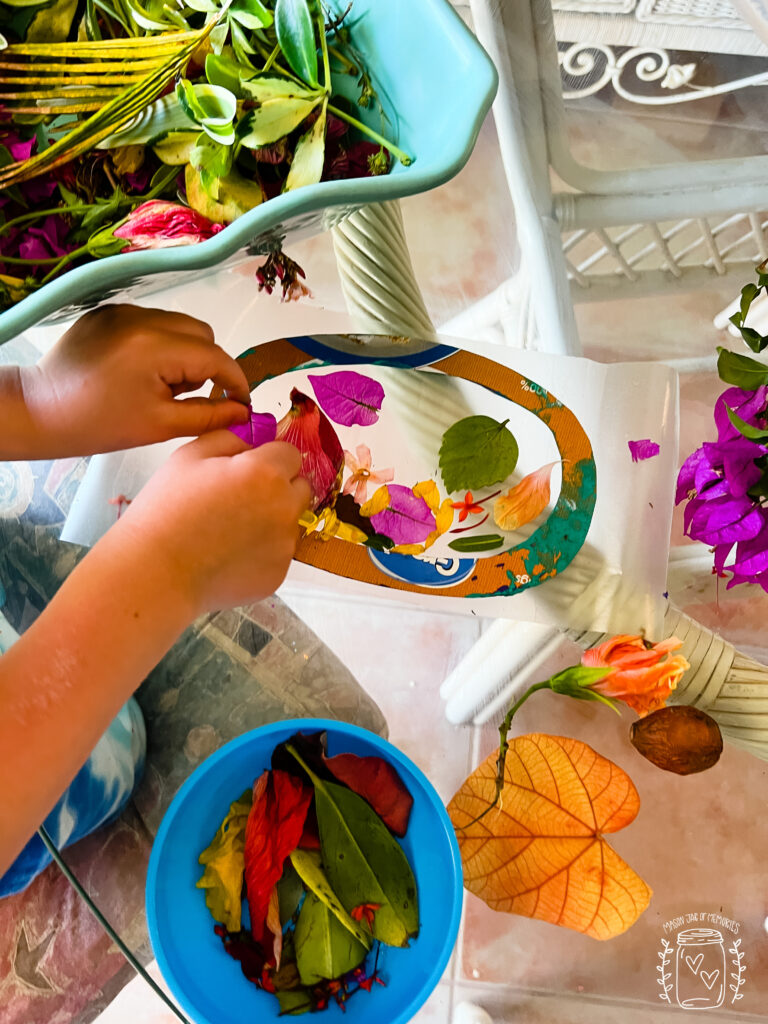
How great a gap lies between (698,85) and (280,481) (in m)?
0.38

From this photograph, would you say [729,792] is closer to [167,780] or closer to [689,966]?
[689,966]

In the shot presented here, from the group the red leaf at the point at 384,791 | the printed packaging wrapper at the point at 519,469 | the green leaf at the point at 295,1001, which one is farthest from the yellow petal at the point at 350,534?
the green leaf at the point at 295,1001

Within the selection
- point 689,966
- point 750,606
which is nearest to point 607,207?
point 750,606

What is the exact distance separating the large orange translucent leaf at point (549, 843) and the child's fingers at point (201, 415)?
21 centimetres

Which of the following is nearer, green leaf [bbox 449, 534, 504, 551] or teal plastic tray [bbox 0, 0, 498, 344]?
teal plastic tray [bbox 0, 0, 498, 344]

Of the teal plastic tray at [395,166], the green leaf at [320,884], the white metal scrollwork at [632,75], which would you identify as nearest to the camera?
the teal plastic tray at [395,166]

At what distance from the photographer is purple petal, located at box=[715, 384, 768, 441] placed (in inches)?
12.3

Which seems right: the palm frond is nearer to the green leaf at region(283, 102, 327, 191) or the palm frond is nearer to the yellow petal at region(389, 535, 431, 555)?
the green leaf at region(283, 102, 327, 191)

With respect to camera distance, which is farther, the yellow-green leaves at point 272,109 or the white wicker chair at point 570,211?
the white wicker chair at point 570,211

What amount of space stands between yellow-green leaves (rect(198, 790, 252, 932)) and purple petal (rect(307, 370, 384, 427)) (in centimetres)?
21

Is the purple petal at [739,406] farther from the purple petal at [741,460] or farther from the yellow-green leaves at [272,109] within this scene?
the yellow-green leaves at [272,109]

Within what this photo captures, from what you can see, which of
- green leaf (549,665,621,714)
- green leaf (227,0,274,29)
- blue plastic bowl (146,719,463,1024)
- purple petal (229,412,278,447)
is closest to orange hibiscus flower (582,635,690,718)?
green leaf (549,665,621,714)

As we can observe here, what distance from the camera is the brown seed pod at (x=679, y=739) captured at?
364 millimetres

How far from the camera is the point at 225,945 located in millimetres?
351
